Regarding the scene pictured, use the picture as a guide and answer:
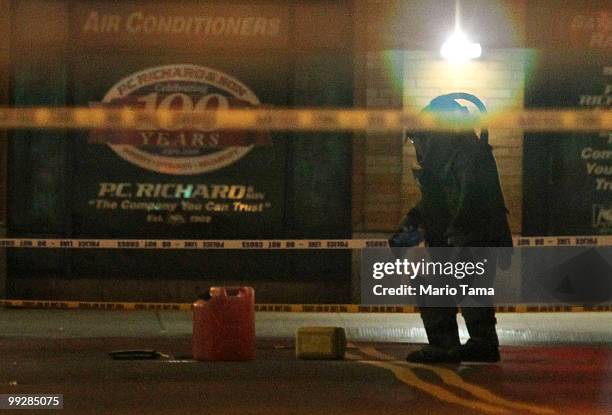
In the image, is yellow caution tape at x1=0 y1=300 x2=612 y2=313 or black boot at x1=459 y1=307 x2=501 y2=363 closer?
black boot at x1=459 y1=307 x2=501 y2=363

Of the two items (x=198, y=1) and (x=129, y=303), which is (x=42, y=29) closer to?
(x=198, y=1)

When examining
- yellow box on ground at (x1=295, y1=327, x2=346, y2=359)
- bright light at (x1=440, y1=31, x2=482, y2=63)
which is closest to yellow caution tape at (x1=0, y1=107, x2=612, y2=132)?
bright light at (x1=440, y1=31, x2=482, y2=63)

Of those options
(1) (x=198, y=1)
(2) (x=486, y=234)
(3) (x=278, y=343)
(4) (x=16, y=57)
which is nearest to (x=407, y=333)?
(3) (x=278, y=343)

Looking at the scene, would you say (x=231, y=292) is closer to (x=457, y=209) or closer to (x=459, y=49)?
(x=457, y=209)

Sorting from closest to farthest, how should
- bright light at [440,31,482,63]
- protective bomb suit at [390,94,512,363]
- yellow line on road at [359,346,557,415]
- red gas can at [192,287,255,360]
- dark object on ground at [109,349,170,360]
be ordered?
yellow line on road at [359,346,557,415] → protective bomb suit at [390,94,512,363] → red gas can at [192,287,255,360] → dark object on ground at [109,349,170,360] → bright light at [440,31,482,63]

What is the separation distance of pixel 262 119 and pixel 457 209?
19.0 ft

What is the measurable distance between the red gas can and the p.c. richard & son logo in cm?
528

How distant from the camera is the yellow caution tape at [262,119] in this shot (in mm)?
14922

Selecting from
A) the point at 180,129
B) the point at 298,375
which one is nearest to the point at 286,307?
the point at 180,129

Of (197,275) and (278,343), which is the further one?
(197,275)

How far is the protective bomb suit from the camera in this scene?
9711 millimetres

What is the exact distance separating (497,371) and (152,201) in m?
6.64

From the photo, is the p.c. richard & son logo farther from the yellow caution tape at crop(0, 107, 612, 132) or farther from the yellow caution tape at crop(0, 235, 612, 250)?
the yellow caution tape at crop(0, 235, 612, 250)

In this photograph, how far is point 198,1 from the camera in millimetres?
14930
